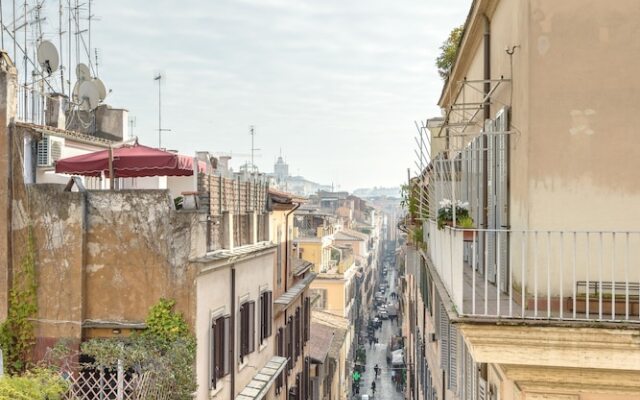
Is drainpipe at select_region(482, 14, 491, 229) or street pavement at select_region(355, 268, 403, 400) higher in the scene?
drainpipe at select_region(482, 14, 491, 229)

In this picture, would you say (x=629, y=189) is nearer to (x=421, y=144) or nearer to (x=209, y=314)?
(x=421, y=144)

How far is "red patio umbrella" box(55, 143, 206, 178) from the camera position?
1212 cm

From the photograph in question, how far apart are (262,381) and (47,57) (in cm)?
973

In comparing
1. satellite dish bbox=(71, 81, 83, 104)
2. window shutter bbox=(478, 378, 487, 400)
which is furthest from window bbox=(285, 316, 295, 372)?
window shutter bbox=(478, 378, 487, 400)

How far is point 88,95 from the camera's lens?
16.2 meters

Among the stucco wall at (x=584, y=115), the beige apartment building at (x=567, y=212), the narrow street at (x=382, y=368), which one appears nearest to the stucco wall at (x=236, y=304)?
the beige apartment building at (x=567, y=212)

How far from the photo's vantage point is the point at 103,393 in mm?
10625

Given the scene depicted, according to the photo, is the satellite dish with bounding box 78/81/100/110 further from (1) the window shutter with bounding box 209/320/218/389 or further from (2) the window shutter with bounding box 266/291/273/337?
(1) the window shutter with bounding box 209/320/218/389

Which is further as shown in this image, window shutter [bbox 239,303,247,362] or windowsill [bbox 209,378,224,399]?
window shutter [bbox 239,303,247,362]

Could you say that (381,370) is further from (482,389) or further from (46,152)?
(482,389)

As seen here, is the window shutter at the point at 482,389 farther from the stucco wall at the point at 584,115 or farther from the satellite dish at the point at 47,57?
the satellite dish at the point at 47,57

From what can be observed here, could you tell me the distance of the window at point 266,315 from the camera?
17156 mm

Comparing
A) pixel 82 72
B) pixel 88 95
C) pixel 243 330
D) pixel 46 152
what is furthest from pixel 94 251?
pixel 82 72

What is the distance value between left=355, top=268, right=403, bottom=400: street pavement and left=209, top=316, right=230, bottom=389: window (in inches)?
1758
